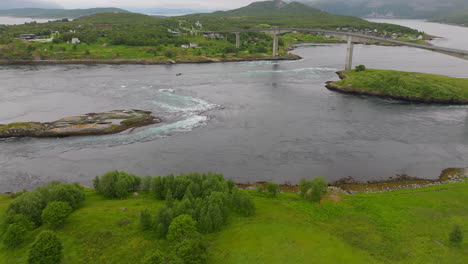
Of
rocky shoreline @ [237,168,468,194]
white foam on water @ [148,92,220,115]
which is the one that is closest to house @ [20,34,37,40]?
white foam on water @ [148,92,220,115]

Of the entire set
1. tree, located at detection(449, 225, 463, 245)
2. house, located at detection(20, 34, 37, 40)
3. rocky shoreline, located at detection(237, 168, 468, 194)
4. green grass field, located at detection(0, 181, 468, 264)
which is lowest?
rocky shoreline, located at detection(237, 168, 468, 194)

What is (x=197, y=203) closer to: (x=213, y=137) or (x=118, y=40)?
(x=213, y=137)

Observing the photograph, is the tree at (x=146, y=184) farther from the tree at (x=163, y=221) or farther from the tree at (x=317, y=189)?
the tree at (x=317, y=189)

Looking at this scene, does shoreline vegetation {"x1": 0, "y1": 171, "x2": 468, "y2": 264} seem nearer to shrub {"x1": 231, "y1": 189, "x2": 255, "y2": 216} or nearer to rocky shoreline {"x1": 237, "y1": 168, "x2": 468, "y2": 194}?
shrub {"x1": 231, "y1": 189, "x2": 255, "y2": 216}

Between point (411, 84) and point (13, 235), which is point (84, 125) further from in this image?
point (411, 84)

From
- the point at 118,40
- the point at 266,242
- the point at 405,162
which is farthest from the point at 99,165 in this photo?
the point at 118,40

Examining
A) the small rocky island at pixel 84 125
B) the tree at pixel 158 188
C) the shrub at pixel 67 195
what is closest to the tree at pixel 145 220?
the tree at pixel 158 188
